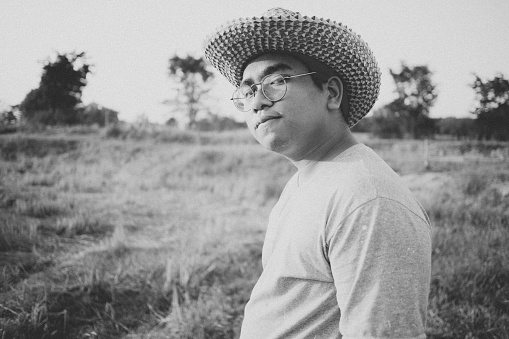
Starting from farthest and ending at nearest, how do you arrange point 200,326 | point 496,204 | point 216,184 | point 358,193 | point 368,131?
1. point 368,131
2. point 216,184
3. point 496,204
4. point 200,326
5. point 358,193

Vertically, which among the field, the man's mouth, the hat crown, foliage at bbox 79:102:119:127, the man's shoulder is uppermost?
foliage at bbox 79:102:119:127

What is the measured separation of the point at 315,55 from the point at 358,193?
75 centimetres

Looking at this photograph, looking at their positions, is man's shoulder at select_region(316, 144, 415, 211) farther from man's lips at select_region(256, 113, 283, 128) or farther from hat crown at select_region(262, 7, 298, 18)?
hat crown at select_region(262, 7, 298, 18)

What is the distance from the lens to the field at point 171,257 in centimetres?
290

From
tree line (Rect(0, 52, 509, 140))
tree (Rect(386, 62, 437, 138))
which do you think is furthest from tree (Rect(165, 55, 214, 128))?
tree (Rect(386, 62, 437, 138))

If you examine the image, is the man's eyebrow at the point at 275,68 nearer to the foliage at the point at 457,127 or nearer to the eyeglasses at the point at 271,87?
the eyeglasses at the point at 271,87

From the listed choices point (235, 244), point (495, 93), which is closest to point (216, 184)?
point (235, 244)

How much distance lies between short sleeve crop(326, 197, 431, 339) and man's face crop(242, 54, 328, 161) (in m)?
0.52

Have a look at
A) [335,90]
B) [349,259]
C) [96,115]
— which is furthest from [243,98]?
[96,115]

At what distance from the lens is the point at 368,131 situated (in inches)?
1275

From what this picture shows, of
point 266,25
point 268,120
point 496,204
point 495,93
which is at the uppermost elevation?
point 495,93

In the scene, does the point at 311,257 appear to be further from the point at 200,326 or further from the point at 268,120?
the point at 200,326

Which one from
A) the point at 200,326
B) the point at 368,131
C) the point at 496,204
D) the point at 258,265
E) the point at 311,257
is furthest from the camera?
the point at 368,131

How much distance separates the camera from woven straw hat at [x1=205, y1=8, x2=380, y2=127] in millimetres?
1328
